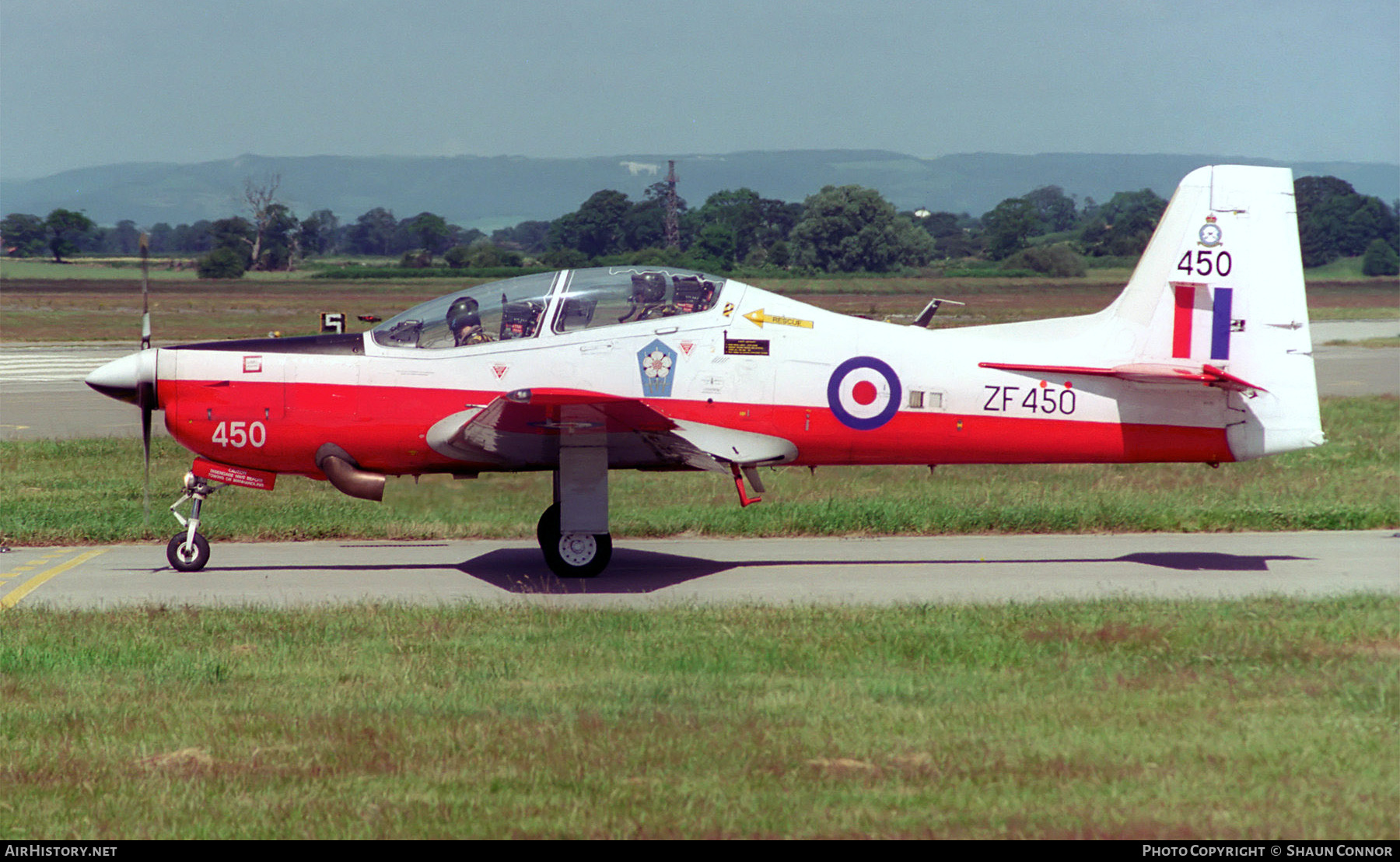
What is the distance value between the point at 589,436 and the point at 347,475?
2.08 meters

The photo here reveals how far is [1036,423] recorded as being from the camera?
1087cm

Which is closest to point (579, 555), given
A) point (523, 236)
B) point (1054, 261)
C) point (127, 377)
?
point (127, 377)

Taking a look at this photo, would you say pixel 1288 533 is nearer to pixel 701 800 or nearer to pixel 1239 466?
pixel 1239 466

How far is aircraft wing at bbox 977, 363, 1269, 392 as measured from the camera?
35.0 ft

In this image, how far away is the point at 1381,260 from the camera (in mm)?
82250

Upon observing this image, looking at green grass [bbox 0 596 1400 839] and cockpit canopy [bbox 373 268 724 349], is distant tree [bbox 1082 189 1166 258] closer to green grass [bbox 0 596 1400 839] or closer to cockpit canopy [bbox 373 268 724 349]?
cockpit canopy [bbox 373 268 724 349]

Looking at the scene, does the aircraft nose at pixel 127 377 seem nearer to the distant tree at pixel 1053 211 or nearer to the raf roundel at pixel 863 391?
the raf roundel at pixel 863 391

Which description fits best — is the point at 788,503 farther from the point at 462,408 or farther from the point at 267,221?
the point at 267,221

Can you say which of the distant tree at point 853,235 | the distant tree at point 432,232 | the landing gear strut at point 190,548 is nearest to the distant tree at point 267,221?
the distant tree at point 432,232

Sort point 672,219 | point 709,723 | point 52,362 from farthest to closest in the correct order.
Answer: point 672,219, point 52,362, point 709,723

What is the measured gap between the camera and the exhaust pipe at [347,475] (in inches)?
414

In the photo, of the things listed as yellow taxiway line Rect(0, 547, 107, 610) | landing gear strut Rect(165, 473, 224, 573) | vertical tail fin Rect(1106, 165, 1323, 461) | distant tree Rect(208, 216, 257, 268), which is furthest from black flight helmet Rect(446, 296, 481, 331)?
distant tree Rect(208, 216, 257, 268)

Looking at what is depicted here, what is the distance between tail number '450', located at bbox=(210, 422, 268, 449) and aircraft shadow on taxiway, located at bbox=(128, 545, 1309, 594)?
1.28 metres

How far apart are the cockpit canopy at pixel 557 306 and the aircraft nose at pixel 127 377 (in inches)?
74.1
